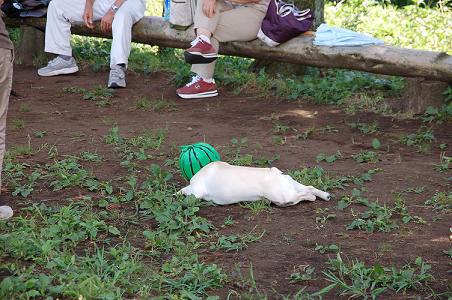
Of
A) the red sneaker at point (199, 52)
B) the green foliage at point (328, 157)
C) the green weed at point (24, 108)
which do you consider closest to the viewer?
the green foliage at point (328, 157)

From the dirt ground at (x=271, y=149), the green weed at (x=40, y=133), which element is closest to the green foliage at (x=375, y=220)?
the dirt ground at (x=271, y=149)

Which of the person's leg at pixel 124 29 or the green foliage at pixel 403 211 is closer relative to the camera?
the green foliage at pixel 403 211

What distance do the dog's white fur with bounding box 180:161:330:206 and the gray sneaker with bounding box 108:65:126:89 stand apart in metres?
3.21

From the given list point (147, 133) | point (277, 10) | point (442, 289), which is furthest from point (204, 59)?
point (442, 289)

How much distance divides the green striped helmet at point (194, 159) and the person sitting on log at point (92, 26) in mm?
2927

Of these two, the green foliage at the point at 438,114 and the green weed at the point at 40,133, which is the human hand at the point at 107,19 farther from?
the green foliage at the point at 438,114

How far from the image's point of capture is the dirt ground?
3875 millimetres

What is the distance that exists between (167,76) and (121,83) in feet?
2.21

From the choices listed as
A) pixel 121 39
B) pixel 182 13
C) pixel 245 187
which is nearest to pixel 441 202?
pixel 245 187

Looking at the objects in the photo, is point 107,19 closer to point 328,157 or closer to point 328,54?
point 328,54

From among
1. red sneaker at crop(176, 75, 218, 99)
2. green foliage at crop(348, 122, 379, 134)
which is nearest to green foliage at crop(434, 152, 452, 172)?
green foliage at crop(348, 122, 379, 134)

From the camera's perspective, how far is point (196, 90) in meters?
7.37

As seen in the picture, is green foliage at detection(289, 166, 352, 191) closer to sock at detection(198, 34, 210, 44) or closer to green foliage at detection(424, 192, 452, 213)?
green foliage at detection(424, 192, 452, 213)

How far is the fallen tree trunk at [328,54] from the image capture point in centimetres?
657
